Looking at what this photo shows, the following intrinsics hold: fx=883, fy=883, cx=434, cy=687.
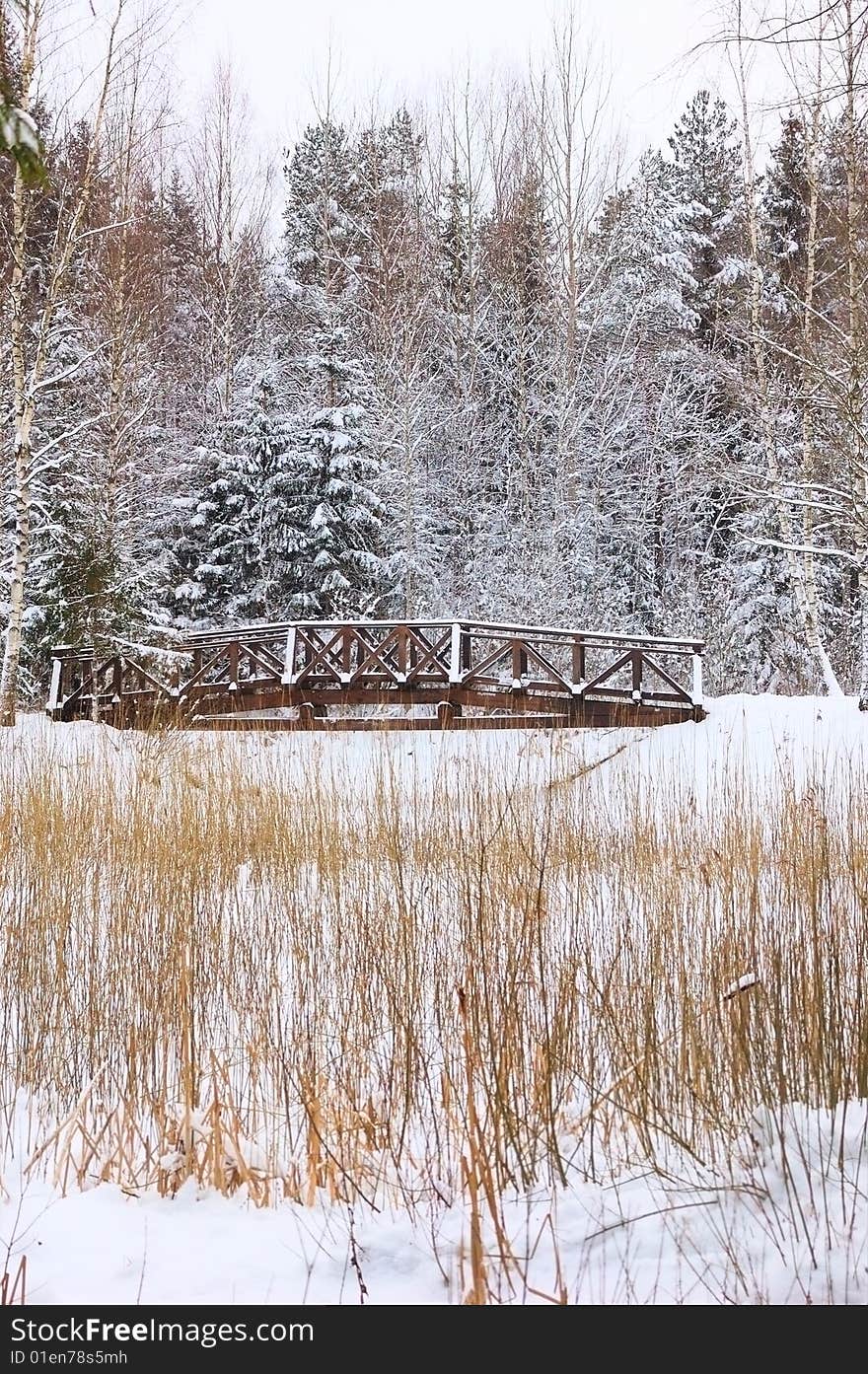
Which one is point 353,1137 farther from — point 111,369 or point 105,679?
point 111,369

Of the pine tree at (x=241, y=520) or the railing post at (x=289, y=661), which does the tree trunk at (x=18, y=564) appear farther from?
the pine tree at (x=241, y=520)

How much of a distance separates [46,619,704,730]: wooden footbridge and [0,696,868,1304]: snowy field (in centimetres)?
785

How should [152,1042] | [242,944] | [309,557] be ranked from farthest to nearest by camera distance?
1. [309,557]
2. [242,944]
3. [152,1042]

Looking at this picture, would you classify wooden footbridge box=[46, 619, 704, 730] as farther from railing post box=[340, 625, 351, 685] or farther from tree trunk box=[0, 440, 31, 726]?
tree trunk box=[0, 440, 31, 726]

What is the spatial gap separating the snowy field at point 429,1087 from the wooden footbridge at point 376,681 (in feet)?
25.7

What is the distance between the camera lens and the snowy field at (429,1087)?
1635mm

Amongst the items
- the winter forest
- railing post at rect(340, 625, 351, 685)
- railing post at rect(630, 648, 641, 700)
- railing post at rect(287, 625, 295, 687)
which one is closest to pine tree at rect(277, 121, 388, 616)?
the winter forest

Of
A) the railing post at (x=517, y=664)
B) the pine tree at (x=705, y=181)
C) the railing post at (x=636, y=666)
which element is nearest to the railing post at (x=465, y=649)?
the railing post at (x=517, y=664)

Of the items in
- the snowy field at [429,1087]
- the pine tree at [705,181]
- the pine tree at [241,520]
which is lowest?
the snowy field at [429,1087]

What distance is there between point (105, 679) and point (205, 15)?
27.9ft

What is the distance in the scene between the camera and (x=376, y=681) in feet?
40.4

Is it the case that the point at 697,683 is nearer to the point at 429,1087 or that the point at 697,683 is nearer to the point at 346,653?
the point at 346,653
